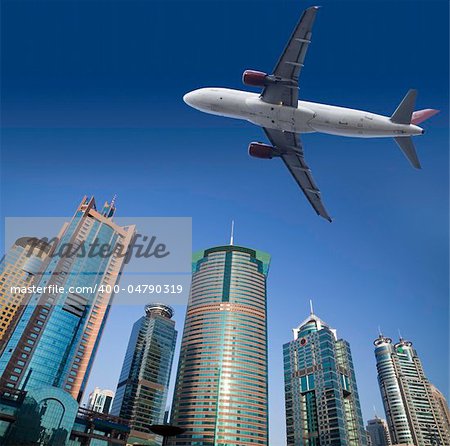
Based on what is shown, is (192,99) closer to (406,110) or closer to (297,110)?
(297,110)

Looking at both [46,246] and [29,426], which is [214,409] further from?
[46,246]

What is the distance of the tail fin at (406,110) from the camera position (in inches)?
1005

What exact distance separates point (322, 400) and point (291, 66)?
188 metres

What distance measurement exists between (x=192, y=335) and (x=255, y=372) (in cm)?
4083

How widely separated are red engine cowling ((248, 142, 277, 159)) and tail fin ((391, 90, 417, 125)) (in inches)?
423

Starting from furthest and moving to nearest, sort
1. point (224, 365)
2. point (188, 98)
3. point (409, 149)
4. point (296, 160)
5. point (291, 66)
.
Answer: point (224, 365) < point (296, 160) < point (188, 98) < point (409, 149) < point (291, 66)

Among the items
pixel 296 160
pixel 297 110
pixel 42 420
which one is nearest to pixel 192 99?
pixel 297 110

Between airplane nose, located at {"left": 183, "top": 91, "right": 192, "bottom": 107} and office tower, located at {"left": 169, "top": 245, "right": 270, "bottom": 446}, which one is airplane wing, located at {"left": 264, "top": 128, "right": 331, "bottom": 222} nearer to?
airplane nose, located at {"left": 183, "top": 91, "right": 192, "bottom": 107}

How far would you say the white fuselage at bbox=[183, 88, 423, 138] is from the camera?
26.0 meters

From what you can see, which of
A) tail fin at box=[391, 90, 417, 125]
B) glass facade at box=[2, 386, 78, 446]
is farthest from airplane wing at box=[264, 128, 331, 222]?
glass facade at box=[2, 386, 78, 446]

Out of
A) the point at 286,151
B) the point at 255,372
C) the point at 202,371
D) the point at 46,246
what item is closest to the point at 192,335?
the point at 202,371

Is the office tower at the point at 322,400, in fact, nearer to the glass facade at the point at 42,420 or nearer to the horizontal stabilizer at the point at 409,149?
the glass facade at the point at 42,420

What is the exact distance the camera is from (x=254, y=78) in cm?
2711

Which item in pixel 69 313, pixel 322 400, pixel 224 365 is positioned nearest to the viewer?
pixel 69 313
